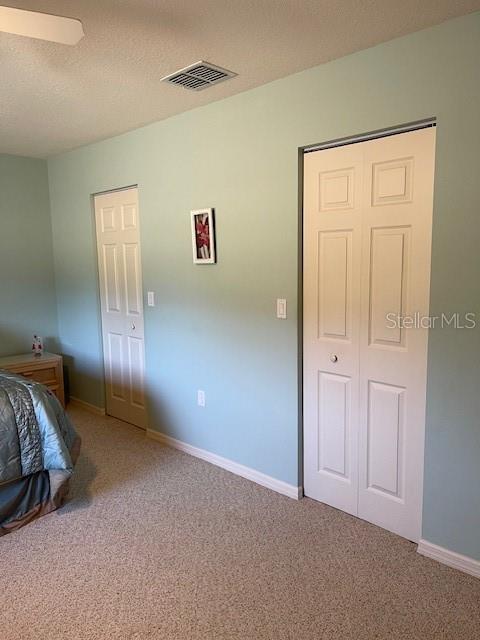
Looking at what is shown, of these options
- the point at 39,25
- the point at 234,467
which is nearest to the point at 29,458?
the point at 234,467

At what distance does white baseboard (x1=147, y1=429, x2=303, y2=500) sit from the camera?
2.81m

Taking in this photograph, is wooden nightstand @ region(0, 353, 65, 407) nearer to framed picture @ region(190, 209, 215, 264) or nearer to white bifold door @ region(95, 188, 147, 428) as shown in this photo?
white bifold door @ region(95, 188, 147, 428)

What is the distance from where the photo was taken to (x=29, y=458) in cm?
244

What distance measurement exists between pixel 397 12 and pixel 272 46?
21.9 inches

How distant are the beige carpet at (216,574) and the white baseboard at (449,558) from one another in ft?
0.11

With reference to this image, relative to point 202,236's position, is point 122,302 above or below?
below

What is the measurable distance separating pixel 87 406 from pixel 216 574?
2722 millimetres

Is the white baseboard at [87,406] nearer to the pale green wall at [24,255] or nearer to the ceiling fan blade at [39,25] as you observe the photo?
the pale green wall at [24,255]

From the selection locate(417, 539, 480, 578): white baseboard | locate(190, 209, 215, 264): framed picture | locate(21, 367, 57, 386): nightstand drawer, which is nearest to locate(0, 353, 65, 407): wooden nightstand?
locate(21, 367, 57, 386): nightstand drawer

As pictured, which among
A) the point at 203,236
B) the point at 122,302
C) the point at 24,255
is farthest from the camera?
the point at 24,255

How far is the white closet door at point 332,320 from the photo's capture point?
2.39 metres

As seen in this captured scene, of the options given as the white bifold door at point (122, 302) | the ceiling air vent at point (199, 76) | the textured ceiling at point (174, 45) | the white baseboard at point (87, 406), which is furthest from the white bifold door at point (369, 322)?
the white baseboard at point (87, 406)

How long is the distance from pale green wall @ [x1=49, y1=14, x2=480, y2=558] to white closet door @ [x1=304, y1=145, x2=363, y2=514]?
0.10 m

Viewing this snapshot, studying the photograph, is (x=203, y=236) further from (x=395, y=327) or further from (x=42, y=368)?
(x=42, y=368)
